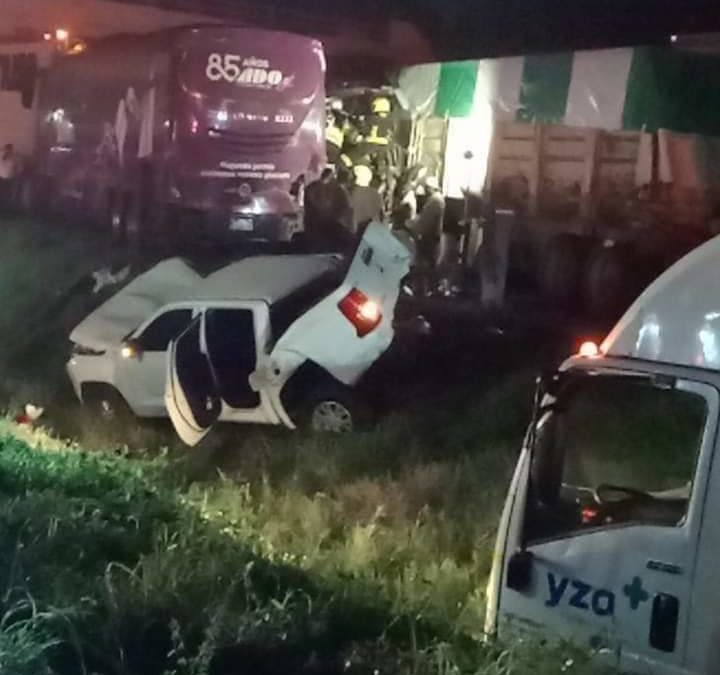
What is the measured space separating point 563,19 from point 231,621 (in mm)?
2139

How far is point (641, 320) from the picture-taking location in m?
3.63

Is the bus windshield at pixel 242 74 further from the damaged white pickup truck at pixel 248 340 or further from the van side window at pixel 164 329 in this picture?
the van side window at pixel 164 329

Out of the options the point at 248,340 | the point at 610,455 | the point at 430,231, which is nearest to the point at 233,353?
the point at 248,340

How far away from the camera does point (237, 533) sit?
15.4 ft

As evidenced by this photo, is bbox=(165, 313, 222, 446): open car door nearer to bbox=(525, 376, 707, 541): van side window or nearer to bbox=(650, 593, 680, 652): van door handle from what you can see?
bbox=(525, 376, 707, 541): van side window

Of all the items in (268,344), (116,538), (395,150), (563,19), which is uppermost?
(563,19)

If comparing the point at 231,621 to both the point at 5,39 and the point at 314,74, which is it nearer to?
the point at 314,74

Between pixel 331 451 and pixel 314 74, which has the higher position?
pixel 314 74

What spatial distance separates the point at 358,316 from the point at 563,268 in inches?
28.2

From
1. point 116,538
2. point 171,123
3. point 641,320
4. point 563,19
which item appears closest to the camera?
point 641,320

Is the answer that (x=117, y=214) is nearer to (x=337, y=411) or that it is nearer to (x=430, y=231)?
(x=337, y=411)

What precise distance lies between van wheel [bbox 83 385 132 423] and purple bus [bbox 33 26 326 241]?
21.1 inches

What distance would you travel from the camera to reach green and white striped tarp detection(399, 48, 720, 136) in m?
4.42

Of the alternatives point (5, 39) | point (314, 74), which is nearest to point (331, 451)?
point (314, 74)
